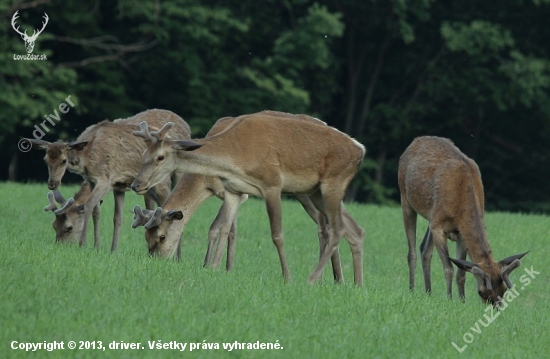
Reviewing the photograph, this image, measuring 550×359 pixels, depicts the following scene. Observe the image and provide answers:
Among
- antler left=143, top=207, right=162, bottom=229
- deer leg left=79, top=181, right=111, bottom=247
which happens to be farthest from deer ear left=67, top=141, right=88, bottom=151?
antler left=143, top=207, right=162, bottom=229

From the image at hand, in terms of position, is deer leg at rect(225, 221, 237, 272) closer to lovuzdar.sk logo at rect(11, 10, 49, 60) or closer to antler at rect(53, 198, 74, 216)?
antler at rect(53, 198, 74, 216)

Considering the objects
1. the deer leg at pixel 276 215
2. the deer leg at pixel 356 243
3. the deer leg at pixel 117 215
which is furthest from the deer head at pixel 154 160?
the deer leg at pixel 117 215

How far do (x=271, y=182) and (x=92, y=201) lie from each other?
320 centimetres

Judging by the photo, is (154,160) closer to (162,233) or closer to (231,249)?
(162,233)

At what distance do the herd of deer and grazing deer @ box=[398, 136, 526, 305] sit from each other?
0.5 inches

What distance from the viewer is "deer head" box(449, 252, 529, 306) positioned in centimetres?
1173

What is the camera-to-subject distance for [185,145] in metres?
11.4

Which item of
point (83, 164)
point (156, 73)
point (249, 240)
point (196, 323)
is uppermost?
point (196, 323)

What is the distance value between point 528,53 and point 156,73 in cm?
1243

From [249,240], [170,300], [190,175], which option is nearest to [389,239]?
[249,240]

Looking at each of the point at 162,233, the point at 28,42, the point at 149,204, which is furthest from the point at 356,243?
the point at 28,42

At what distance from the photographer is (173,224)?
1252 cm

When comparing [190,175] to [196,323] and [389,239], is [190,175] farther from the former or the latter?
[389,239]

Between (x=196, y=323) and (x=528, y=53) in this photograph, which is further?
(x=528, y=53)
